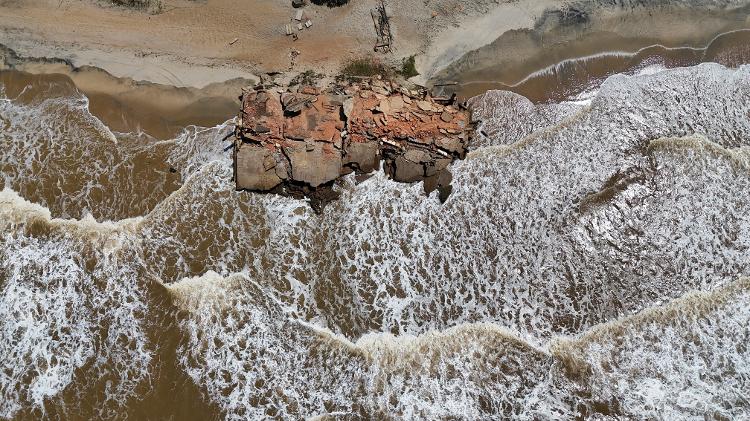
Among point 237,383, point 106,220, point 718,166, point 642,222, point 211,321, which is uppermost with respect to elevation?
point 718,166

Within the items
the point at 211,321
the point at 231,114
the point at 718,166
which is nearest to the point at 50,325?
the point at 211,321

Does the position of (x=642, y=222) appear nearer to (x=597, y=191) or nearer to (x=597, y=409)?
(x=597, y=191)

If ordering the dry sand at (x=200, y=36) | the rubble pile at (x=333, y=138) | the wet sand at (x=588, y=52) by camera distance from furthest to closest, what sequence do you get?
the wet sand at (x=588, y=52) → the dry sand at (x=200, y=36) → the rubble pile at (x=333, y=138)

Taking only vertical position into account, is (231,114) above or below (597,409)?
above

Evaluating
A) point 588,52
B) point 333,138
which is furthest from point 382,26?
point 588,52

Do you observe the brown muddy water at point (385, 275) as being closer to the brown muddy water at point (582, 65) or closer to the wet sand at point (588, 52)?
the brown muddy water at point (582, 65)

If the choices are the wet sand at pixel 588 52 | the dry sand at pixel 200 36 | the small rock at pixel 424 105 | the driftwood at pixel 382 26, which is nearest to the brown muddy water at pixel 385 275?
the wet sand at pixel 588 52
